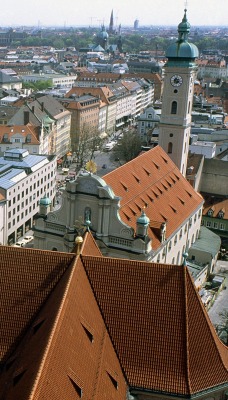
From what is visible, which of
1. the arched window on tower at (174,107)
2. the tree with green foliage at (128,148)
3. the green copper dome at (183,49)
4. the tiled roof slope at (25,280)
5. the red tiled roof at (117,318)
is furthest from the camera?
the tree with green foliage at (128,148)

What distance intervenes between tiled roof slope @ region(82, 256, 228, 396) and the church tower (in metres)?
43.0

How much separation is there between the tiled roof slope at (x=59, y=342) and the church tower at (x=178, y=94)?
43.7 metres

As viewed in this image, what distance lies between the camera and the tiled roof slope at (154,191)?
56750 millimetres

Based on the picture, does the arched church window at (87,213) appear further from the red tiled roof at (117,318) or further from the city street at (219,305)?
the red tiled roof at (117,318)

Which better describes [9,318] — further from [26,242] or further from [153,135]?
[153,135]

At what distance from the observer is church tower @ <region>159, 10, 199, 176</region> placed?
236 ft

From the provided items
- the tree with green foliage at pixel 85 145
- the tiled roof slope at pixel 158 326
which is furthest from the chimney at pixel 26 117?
the tiled roof slope at pixel 158 326

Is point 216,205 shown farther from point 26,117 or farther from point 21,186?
point 26,117

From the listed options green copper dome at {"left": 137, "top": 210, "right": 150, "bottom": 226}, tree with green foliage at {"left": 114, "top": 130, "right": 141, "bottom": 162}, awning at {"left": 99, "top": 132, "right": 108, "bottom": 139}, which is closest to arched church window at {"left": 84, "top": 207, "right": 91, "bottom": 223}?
green copper dome at {"left": 137, "top": 210, "right": 150, "bottom": 226}

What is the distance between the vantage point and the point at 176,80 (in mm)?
72750

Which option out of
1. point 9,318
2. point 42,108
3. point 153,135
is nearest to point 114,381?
point 9,318

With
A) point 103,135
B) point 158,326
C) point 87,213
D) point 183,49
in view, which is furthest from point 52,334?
point 103,135

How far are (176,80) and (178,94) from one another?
1.72 meters

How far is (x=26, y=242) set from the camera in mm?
81375
